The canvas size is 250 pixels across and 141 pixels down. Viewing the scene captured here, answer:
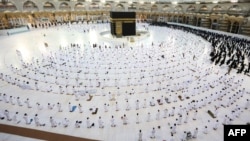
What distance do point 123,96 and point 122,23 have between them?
18680 millimetres

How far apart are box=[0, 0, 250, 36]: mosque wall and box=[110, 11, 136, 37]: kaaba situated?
56.0 ft

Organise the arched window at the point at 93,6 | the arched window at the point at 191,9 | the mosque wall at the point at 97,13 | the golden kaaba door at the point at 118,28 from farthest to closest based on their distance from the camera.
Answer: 1. the arched window at the point at 93,6
2. the arched window at the point at 191,9
3. the mosque wall at the point at 97,13
4. the golden kaaba door at the point at 118,28

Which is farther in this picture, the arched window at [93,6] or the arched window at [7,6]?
the arched window at [93,6]

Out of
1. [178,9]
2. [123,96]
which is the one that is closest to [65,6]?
[178,9]

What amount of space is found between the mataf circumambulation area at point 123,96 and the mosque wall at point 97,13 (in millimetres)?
19229

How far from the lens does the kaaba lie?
83.8 feet

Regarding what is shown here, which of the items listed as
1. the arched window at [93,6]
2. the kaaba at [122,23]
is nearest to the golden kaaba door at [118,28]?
the kaaba at [122,23]

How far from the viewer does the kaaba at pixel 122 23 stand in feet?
83.8

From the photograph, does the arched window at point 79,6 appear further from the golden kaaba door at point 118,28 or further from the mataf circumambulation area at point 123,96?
the mataf circumambulation area at point 123,96

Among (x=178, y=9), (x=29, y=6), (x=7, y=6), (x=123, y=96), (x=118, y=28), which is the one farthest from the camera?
(x=178, y=9)

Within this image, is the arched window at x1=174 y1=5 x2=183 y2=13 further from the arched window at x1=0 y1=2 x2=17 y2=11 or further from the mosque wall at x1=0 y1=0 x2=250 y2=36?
the arched window at x1=0 y1=2 x2=17 y2=11

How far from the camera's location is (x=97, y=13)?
48.8 m

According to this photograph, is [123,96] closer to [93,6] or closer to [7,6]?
[7,6]

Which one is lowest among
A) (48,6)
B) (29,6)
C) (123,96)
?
(123,96)
